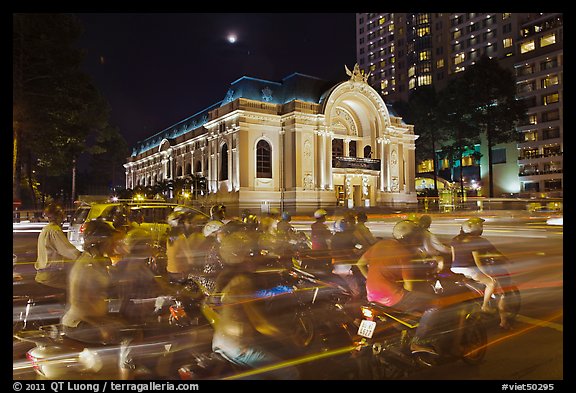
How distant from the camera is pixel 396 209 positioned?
43906 millimetres

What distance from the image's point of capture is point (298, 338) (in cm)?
492

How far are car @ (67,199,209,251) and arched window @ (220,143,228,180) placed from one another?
31699mm

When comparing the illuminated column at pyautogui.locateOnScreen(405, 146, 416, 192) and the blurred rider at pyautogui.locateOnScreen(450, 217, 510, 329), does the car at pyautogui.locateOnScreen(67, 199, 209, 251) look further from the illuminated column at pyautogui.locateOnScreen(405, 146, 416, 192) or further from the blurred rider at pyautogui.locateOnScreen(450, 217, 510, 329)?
the illuminated column at pyautogui.locateOnScreen(405, 146, 416, 192)

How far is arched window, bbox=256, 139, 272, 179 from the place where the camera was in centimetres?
4262

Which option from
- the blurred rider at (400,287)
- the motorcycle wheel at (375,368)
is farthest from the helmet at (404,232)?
the motorcycle wheel at (375,368)

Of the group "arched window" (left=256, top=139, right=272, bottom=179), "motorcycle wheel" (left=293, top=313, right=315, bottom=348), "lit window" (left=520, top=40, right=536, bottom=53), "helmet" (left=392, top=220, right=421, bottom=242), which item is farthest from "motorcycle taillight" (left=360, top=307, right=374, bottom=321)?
"lit window" (left=520, top=40, right=536, bottom=53)

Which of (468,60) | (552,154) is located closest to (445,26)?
(468,60)

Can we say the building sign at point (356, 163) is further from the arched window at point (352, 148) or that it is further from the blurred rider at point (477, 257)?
the blurred rider at point (477, 257)

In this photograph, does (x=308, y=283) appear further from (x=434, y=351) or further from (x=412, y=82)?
(x=412, y=82)

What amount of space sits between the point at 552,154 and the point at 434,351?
63.5 meters

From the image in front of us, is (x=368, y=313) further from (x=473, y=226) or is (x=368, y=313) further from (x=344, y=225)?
(x=344, y=225)

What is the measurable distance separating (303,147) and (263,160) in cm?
441

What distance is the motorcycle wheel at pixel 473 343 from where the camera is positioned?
15.3 feet
